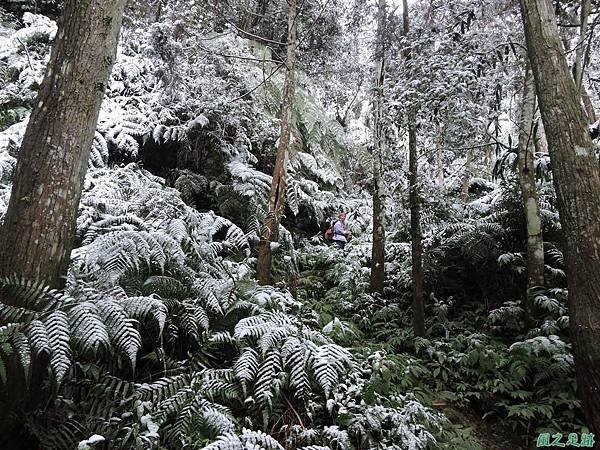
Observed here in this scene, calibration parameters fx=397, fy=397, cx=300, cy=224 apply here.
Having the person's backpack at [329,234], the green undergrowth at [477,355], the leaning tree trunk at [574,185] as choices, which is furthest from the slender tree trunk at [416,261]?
the person's backpack at [329,234]

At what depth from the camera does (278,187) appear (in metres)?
5.91

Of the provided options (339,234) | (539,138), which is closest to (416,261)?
(539,138)

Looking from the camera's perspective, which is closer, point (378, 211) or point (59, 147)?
point (59, 147)

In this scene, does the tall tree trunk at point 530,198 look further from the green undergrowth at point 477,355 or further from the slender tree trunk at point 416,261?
the slender tree trunk at point 416,261

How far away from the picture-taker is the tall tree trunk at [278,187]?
5.62 meters

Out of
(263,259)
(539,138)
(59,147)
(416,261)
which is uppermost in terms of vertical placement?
(539,138)

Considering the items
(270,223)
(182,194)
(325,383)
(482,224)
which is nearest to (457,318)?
(482,224)

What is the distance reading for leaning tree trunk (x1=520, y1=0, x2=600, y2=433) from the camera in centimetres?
296

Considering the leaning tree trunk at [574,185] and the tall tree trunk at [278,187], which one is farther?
the tall tree trunk at [278,187]

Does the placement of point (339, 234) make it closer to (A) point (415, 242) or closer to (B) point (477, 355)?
(A) point (415, 242)

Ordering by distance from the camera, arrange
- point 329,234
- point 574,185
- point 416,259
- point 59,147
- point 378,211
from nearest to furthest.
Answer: point 59,147, point 574,185, point 416,259, point 378,211, point 329,234

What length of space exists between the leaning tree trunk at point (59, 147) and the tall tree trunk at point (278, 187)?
305 cm

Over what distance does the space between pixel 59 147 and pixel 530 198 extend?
5.86 metres

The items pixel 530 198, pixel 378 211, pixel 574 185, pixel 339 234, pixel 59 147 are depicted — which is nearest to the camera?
pixel 59 147
